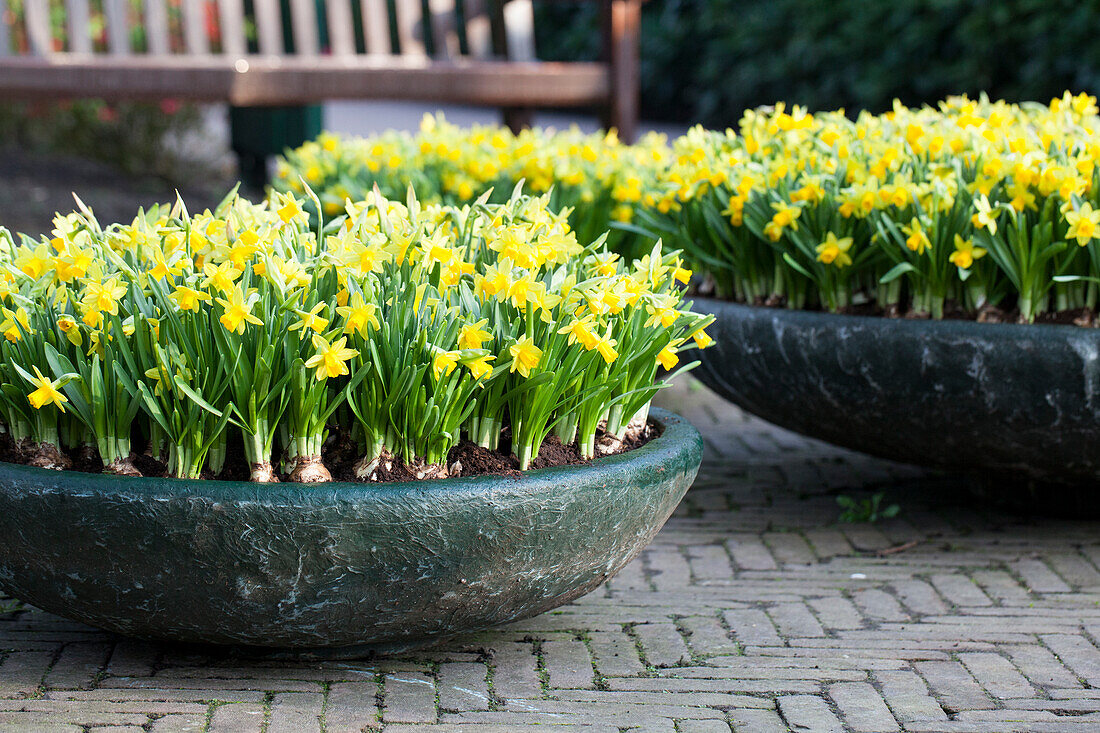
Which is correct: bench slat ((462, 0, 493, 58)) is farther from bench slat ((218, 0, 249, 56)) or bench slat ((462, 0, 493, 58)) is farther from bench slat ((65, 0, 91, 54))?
bench slat ((65, 0, 91, 54))

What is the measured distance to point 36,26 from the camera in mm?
5547

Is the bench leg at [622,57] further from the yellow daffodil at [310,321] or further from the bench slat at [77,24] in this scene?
the yellow daffodil at [310,321]

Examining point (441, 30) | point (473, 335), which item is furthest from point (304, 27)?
point (473, 335)

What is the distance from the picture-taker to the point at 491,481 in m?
1.98

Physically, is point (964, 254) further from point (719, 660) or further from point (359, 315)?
point (359, 315)

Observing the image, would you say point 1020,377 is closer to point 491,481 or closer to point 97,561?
point 491,481

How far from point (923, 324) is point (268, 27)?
12.9 feet

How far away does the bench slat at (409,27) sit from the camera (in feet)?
19.1

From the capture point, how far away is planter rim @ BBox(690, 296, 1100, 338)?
2.65 metres

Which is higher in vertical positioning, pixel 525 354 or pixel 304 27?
pixel 304 27

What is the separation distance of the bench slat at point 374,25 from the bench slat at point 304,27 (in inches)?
9.5

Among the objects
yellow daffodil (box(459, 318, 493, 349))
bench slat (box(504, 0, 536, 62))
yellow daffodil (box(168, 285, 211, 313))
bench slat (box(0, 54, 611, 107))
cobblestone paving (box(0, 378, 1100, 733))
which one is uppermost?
bench slat (box(504, 0, 536, 62))

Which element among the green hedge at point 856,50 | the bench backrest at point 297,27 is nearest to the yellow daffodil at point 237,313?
the bench backrest at point 297,27

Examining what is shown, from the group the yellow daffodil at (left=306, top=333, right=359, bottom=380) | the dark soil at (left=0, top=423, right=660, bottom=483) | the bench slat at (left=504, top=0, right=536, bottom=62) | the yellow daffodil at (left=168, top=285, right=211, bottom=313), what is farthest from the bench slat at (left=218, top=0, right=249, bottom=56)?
the yellow daffodil at (left=306, top=333, right=359, bottom=380)
